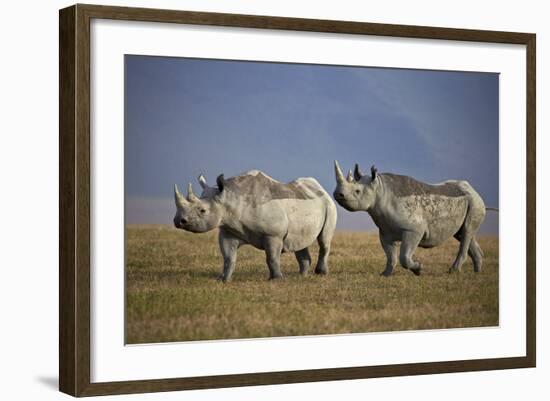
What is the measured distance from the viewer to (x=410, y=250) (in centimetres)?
1014

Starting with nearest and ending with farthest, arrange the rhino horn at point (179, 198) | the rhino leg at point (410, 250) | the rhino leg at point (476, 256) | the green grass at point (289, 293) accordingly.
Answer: the green grass at point (289, 293), the rhino horn at point (179, 198), the rhino leg at point (410, 250), the rhino leg at point (476, 256)

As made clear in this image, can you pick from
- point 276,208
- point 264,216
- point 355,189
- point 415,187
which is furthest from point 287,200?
point 415,187

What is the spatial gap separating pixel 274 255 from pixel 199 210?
2.25 ft

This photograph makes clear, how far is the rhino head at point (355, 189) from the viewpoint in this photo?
977cm

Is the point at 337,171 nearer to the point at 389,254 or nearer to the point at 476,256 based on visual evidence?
the point at 389,254

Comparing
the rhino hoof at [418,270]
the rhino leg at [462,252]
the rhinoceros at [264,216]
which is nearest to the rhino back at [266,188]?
the rhinoceros at [264,216]

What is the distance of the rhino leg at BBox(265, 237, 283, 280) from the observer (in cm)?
959

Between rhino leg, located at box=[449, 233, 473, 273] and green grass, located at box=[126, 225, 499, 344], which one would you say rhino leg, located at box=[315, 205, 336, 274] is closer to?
green grass, located at box=[126, 225, 499, 344]

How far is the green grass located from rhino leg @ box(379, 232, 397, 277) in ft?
0.16

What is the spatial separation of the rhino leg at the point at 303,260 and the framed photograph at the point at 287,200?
0.04 feet

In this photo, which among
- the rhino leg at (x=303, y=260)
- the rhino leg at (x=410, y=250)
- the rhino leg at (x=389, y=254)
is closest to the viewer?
the rhino leg at (x=303, y=260)

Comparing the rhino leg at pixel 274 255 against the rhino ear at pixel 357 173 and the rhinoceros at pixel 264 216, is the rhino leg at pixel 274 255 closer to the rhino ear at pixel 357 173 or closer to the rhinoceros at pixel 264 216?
the rhinoceros at pixel 264 216

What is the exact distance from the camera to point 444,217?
33.9 feet

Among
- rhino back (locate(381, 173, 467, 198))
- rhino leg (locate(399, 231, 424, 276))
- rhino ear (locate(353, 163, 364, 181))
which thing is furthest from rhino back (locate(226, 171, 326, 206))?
rhino leg (locate(399, 231, 424, 276))
